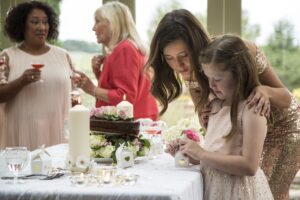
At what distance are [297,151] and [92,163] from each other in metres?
0.96

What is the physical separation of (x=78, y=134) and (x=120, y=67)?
1.66 meters

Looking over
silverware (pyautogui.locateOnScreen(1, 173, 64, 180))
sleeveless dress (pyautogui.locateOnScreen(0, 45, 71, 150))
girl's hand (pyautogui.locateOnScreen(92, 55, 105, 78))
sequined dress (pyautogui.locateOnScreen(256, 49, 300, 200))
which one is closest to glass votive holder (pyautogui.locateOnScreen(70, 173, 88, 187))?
silverware (pyautogui.locateOnScreen(1, 173, 64, 180))

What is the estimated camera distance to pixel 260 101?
2.39 m

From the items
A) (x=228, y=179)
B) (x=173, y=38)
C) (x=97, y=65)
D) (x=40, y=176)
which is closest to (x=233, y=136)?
(x=228, y=179)

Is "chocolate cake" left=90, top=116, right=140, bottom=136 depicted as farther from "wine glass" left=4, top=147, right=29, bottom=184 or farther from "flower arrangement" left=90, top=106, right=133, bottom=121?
"wine glass" left=4, top=147, right=29, bottom=184

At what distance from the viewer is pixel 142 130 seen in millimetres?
3078

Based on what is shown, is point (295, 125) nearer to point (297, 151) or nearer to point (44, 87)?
point (297, 151)

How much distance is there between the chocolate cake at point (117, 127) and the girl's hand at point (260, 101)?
0.50 meters

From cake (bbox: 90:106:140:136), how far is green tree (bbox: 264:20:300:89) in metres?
2.37

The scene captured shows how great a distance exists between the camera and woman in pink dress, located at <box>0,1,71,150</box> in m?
4.29

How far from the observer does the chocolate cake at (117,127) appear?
8.71 feet

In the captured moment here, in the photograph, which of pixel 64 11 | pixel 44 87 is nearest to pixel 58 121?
pixel 44 87

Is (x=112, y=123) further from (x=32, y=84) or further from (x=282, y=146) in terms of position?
(x=32, y=84)

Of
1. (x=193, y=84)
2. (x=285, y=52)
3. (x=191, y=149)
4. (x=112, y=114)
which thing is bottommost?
(x=191, y=149)
